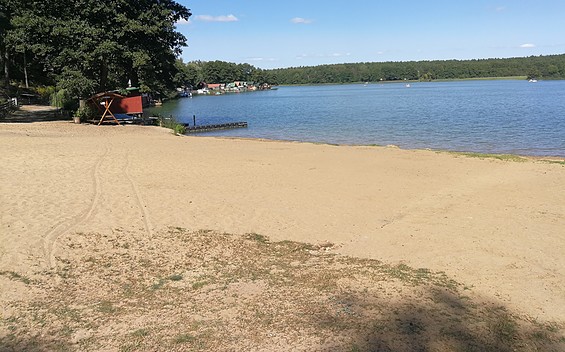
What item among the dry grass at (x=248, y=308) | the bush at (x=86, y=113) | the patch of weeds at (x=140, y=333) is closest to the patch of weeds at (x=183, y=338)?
the dry grass at (x=248, y=308)

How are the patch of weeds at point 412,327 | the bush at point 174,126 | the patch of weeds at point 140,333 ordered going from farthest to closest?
the bush at point 174,126 → the patch of weeds at point 412,327 → the patch of weeds at point 140,333

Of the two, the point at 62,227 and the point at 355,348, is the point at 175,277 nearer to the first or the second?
the point at 355,348

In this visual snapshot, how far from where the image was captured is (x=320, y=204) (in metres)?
12.0

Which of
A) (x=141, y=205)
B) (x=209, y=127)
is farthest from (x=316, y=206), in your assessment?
(x=209, y=127)

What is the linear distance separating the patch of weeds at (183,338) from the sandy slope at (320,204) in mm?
2500

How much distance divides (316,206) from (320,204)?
24cm

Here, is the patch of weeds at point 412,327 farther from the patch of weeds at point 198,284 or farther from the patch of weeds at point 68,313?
the patch of weeds at point 68,313

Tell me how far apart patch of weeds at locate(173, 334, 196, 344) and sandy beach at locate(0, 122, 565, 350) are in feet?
6.97

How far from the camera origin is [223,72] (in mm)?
181250

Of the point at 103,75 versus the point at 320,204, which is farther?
the point at 103,75

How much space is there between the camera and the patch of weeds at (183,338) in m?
4.88

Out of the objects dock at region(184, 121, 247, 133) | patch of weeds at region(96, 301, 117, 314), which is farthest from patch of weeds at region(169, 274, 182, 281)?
dock at region(184, 121, 247, 133)

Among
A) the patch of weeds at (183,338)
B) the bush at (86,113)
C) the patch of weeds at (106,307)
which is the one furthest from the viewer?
the bush at (86,113)

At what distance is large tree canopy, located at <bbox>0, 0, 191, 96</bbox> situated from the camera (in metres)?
27.0
